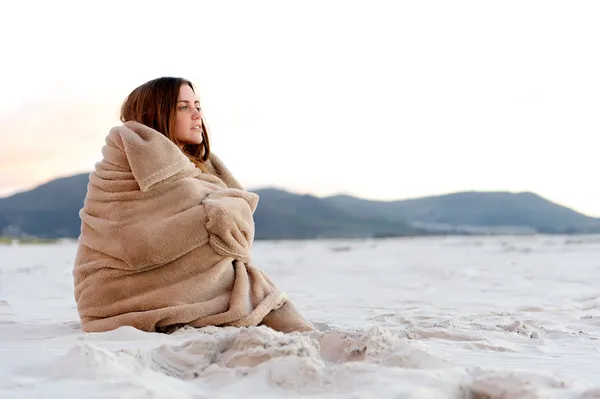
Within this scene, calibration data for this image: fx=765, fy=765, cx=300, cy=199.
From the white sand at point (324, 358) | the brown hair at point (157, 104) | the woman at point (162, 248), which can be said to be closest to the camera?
the white sand at point (324, 358)

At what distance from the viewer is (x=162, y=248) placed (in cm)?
369

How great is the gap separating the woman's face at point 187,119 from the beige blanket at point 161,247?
0.79 feet

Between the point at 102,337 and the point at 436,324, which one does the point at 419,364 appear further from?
the point at 436,324

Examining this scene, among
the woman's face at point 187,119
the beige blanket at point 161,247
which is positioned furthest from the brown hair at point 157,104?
the beige blanket at point 161,247

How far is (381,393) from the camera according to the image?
7.16ft

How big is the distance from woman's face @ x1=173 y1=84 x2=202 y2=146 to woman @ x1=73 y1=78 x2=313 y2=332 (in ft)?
0.68

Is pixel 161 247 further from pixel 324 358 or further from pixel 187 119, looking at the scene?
pixel 324 358

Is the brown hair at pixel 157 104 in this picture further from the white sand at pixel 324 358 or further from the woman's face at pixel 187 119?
the white sand at pixel 324 358

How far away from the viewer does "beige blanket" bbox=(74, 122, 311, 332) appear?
3.70 metres

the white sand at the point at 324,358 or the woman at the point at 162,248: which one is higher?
the woman at the point at 162,248

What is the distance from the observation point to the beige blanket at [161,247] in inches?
146

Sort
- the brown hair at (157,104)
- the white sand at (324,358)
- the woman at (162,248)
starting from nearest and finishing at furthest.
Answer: the white sand at (324,358) → the woman at (162,248) → the brown hair at (157,104)

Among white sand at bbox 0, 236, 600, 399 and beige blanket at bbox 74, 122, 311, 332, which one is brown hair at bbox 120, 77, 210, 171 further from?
white sand at bbox 0, 236, 600, 399

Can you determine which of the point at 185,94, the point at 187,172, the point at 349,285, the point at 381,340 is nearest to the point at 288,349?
the point at 381,340
